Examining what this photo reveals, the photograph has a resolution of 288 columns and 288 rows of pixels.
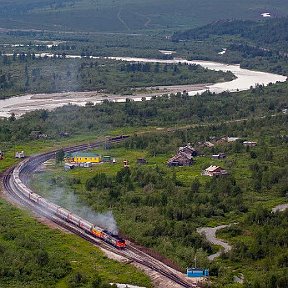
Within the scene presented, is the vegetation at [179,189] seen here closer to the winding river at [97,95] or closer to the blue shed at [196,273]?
the blue shed at [196,273]

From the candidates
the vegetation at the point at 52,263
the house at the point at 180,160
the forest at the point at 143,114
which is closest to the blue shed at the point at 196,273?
the vegetation at the point at 52,263

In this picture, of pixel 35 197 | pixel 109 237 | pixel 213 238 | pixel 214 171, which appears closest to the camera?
pixel 109 237

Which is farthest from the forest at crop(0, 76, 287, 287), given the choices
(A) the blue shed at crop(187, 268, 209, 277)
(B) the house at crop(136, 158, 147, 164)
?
(A) the blue shed at crop(187, 268, 209, 277)

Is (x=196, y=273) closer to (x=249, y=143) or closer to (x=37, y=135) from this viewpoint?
(x=249, y=143)

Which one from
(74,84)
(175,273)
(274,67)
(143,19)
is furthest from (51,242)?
(143,19)

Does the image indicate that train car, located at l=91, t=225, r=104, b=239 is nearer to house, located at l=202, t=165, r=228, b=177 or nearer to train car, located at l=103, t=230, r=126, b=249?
train car, located at l=103, t=230, r=126, b=249

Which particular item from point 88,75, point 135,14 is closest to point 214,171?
point 88,75
